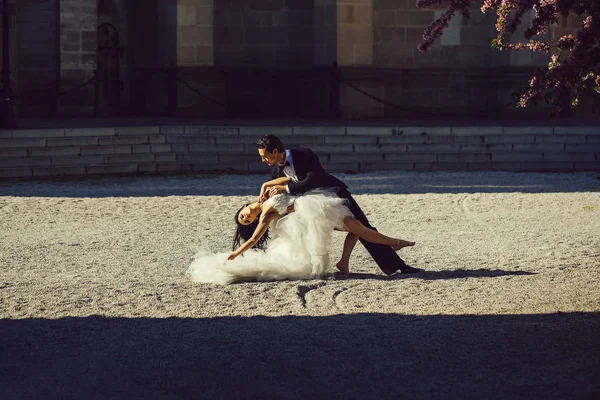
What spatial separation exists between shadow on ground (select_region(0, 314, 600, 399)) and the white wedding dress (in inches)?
→ 69.1

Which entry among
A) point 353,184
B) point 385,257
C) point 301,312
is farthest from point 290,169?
point 353,184

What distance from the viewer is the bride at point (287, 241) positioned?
9797 mm

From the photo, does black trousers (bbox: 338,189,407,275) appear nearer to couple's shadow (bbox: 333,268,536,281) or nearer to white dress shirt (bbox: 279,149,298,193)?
couple's shadow (bbox: 333,268,536,281)

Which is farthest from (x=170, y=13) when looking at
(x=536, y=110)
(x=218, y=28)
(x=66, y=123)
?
(x=536, y=110)

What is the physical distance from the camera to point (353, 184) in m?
17.8

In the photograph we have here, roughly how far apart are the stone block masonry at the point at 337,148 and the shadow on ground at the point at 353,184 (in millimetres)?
662

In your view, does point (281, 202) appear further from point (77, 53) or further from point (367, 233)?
point (77, 53)

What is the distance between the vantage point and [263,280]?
9.88 meters

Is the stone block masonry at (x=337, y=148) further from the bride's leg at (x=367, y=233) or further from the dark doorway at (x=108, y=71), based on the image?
the bride's leg at (x=367, y=233)

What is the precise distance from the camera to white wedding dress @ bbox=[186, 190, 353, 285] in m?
9.77

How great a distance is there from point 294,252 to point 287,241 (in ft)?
0.57

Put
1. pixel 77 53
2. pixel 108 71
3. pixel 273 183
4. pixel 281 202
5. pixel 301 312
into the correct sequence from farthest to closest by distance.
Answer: pixel 108 71 < pixel 77 53 < pixel 273 183 < pixel 281 202 < pixel 301 312

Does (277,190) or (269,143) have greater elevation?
(269,143)

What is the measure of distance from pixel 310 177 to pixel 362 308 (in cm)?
188
